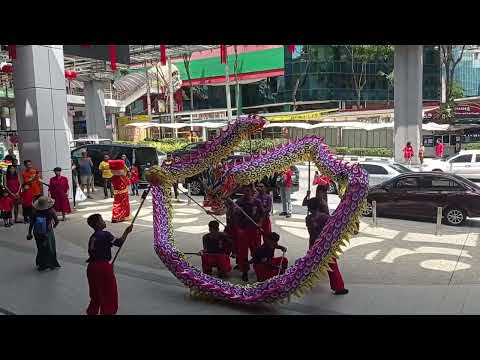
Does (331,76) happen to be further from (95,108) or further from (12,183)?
(12,183)

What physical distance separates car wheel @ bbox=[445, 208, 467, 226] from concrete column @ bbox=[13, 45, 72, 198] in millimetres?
10035

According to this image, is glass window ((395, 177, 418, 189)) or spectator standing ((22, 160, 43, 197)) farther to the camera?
glass window ((395, 177, 418, 189))

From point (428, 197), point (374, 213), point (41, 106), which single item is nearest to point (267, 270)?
point (374, 213)

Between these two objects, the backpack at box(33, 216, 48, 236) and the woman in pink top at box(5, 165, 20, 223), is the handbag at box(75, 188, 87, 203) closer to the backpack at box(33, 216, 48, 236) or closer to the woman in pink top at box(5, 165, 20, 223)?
the woman in pink top at box(5, 165, 20, 223)

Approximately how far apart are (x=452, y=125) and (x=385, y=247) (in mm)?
23291

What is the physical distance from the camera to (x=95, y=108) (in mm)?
36812

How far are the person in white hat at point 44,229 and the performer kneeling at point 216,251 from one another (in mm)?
2642

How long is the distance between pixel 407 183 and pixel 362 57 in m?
34.8

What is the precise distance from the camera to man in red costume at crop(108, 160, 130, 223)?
1270 centimetres

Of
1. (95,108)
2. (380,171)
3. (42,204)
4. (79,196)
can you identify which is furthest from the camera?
(95,108)

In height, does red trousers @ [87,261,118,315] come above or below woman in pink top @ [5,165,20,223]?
below

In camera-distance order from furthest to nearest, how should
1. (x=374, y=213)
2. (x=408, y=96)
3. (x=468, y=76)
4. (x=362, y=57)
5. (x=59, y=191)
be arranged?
(x=468, y=76) < (x=362, y=57) < (x=408, y=96) < (x=59, y=191) < (x=374, y=213)

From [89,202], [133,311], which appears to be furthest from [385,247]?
[89,202]

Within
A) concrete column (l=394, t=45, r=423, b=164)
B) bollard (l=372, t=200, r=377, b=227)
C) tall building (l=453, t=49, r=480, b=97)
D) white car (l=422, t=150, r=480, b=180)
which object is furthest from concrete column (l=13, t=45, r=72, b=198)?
tall building (l=453, t=49, r=480, b=97)
